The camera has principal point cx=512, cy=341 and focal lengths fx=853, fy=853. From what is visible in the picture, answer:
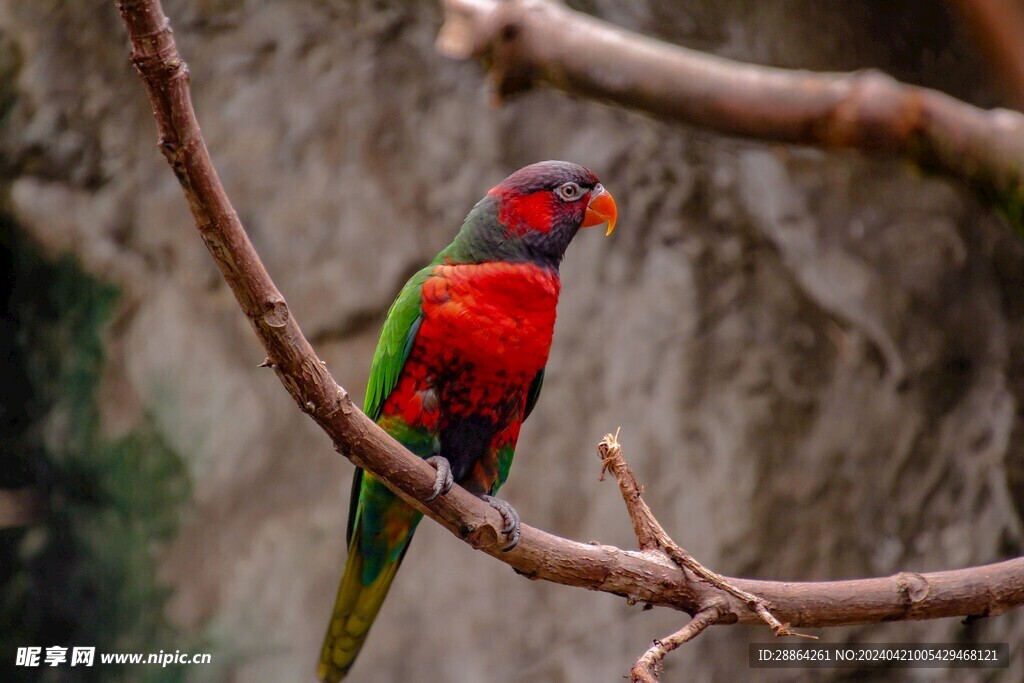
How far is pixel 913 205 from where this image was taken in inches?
168

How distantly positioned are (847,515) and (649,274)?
4.98 feet

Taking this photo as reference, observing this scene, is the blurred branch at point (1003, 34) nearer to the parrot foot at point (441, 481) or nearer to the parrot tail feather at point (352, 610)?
the parrot foot at point (441, 481)

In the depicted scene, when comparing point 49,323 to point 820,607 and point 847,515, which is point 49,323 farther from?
point 847,515

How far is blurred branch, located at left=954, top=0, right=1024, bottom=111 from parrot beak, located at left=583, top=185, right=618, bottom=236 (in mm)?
1010

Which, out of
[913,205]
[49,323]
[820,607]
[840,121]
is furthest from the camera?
[913,205]

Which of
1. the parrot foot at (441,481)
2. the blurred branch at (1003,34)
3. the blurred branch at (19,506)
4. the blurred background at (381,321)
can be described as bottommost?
the blurred branch at (19,506)

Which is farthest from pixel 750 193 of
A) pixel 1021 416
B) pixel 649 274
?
pixel 1021 416

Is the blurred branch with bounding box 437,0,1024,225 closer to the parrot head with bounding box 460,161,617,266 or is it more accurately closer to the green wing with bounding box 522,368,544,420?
the parrot head with bounding box 460,161,617,266

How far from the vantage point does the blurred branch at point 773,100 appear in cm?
190

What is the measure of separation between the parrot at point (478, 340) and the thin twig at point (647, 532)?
28cm

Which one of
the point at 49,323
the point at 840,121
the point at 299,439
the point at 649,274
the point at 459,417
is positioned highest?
the point at 840,121

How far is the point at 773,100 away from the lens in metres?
1.99

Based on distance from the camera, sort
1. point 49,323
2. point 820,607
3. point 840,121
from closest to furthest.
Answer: point 840,121 → point 820,607 → point 49,323

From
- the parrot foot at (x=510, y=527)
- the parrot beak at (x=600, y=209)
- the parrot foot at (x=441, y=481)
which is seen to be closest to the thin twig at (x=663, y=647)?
the parrot foot at (x=510, y=527)
